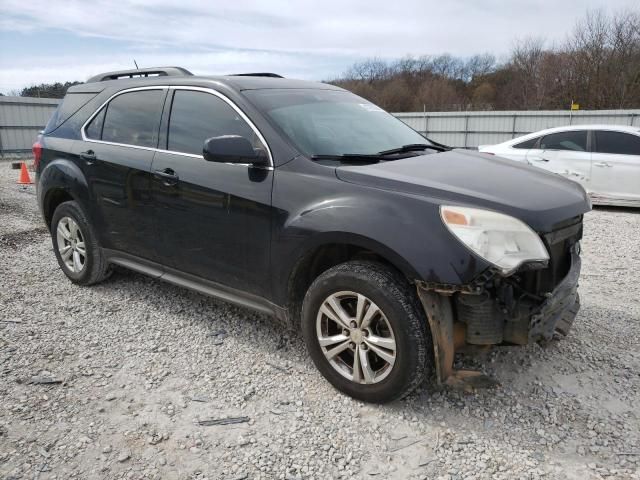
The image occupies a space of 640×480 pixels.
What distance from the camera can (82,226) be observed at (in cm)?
446

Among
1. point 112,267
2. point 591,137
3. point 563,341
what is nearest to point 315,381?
point 563,341

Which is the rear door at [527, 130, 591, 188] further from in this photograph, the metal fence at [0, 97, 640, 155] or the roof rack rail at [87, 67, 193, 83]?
the metal fence at [0, 97, 640, 155]

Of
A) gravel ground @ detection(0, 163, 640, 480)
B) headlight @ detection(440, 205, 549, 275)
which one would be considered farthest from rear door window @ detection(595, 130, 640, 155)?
headlight @ detection(440, 205, 549, 275)

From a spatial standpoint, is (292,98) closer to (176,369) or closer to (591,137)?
(176,369)

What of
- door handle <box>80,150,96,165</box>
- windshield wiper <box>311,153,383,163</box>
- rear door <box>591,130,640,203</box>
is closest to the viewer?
windshield wiper <box>311,153,383,163</box>

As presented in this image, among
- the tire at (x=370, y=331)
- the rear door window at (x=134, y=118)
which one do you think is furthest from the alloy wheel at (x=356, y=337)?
the rear door window at (x=134, y=118)

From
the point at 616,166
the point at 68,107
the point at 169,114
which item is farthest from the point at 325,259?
the point at 616,166

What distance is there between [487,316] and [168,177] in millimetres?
2295

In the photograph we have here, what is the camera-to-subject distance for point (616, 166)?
27.3 ft

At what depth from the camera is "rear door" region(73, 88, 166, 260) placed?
3.82 m

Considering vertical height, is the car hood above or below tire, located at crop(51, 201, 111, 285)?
above

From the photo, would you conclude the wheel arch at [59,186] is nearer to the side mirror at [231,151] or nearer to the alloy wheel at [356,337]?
the side mirror at [231,151]

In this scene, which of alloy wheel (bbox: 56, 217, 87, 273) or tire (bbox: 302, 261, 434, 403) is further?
alloy wheel (bbox: 56, 217, 87, 273)

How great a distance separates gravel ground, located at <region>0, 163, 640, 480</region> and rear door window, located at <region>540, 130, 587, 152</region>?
5.30 m
